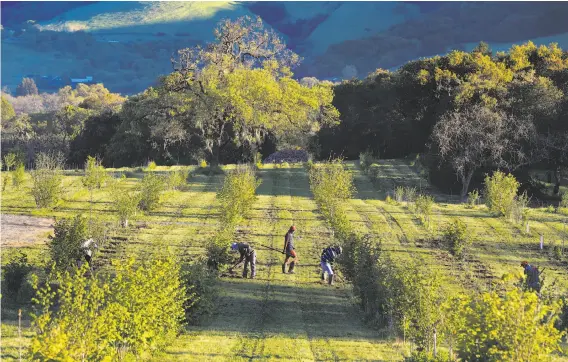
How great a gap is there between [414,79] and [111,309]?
40.5 meters

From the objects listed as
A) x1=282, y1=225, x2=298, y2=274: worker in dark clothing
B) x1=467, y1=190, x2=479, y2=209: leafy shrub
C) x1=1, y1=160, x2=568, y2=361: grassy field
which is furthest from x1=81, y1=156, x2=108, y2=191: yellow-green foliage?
x1=467, y1=190, x2=479, y2=209: leafy shrub

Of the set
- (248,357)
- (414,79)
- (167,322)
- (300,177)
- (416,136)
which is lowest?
(248,357)

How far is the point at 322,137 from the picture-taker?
216 feet

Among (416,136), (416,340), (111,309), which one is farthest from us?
(416,136)

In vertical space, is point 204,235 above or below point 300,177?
below

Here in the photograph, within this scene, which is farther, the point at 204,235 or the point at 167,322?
the point at 204,235

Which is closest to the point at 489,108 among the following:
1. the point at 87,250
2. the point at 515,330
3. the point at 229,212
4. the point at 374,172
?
the point at 374,172

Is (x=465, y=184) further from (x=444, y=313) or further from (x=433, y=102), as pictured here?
(x=444, y=313)

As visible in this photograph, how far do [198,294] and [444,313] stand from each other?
624cm

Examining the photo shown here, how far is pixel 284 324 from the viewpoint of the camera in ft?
49.2

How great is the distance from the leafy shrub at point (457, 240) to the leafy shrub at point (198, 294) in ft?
39.4

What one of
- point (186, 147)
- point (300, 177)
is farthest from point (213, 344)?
point (186, 147)

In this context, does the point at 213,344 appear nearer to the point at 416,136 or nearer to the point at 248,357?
the point at 248,357

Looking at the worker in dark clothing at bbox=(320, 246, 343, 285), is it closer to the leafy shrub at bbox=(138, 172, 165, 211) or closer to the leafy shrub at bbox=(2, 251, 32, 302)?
the leafy shrub at bbox=(2, 251, 32, 302)
